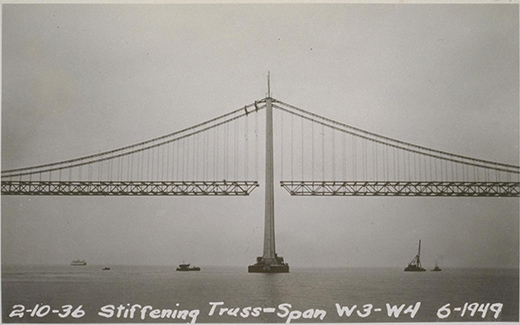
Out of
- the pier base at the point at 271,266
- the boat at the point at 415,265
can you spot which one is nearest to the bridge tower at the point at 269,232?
the pier base at the point at 271,266

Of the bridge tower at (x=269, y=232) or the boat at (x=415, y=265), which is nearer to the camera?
the bridge tower at (x=269, y=232)

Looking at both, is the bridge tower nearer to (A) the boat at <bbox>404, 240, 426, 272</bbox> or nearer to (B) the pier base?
(B) the pier base

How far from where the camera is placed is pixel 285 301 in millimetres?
31312

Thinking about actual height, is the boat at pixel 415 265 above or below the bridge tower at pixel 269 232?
below

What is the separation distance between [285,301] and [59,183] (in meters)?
29.0

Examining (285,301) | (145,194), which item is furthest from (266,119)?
(285,301)

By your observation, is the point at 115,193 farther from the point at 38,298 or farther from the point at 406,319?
the point at 406,319

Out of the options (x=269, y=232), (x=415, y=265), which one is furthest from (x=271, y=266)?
(x=415, y=265)

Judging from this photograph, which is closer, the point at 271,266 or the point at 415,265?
the point at 271,266

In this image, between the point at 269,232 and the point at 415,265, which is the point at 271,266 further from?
the point at 415,265

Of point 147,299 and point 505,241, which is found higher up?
point 505,241

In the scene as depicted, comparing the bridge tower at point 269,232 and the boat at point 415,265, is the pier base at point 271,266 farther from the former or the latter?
the boat at point 415,265

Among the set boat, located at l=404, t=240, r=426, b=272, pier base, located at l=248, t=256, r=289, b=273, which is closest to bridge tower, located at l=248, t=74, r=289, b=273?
pier base, located at l=248, t=256, r=289, b=273

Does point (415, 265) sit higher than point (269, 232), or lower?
lower
